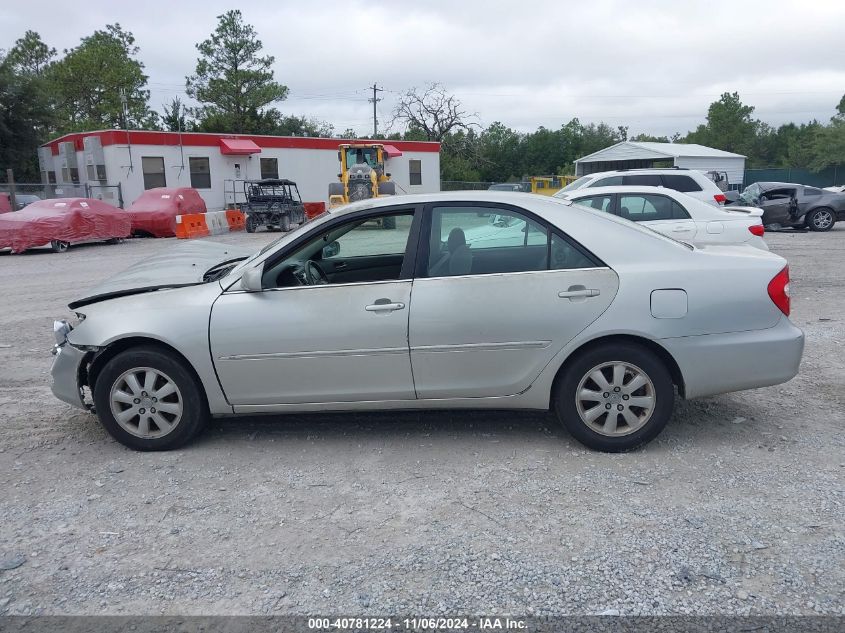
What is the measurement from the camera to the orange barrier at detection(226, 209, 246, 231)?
27.1 meters

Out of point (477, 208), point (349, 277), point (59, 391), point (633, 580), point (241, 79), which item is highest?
point (241, 79)

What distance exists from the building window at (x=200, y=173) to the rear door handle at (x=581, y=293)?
29.7 m

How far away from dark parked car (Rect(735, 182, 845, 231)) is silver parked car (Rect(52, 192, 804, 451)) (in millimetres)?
18315

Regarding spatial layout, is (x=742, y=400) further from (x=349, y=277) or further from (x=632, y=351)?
(x=349, y=277)

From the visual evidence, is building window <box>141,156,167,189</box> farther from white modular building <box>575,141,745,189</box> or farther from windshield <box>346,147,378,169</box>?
white modular building <box>575,141,745,189</box>

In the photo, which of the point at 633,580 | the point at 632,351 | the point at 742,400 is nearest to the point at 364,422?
the point at 632,351

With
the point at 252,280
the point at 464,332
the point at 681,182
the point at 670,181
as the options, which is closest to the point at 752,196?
the point at 681,182

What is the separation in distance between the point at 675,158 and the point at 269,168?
26.0 m

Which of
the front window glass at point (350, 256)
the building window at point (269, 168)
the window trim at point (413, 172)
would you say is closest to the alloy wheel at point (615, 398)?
the front window glass at point (350, 256)

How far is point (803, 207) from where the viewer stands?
67.2 ft

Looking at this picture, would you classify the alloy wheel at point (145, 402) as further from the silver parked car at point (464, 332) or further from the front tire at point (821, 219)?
the front tire at point (821, 219)

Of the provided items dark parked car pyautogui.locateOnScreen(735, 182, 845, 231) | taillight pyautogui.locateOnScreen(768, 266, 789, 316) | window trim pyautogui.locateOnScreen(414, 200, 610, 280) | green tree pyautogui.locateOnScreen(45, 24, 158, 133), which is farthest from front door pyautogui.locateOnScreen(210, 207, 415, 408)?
green tree pyautogui.locateOnScreen(45, 24, 158, 133)

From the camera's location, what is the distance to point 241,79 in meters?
53.6

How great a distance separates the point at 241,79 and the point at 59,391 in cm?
5379
